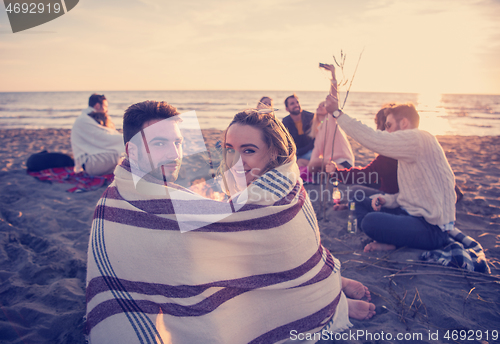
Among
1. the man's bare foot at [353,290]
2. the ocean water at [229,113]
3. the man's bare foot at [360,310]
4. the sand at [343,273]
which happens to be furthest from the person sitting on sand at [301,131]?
the man's bare foot at [360,310]

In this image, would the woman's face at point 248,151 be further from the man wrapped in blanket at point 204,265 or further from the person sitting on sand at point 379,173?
the person sitting on sand at point 379,173

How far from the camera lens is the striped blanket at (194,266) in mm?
1301

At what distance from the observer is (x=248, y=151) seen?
1.76 metres

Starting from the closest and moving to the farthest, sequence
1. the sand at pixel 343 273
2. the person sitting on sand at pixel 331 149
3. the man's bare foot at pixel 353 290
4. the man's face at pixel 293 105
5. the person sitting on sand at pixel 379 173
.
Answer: the sand at pixel 343 273, the man's bare foot at pixel 353 290, the person sitting on sand at pixel 379 173, the person sitting on sand at pixel 331 149, the man's face at pixel 293 105

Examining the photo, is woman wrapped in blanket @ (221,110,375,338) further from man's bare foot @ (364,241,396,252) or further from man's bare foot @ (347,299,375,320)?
man's bare foot @ (364,241,396,252)

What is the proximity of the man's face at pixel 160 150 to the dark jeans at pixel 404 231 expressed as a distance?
82.9 inches

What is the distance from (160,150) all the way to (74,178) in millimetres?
4273

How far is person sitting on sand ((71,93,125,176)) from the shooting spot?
520 centimetres

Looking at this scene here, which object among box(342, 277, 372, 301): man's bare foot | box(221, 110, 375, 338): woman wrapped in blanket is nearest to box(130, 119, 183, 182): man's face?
box(221, 110, 375, 338): woman wrapped in blanket

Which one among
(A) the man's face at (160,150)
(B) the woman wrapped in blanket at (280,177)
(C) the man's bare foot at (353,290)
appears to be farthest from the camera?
(C) the man's bare foot at (353,290)

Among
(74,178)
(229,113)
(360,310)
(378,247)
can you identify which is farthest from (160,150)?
(229,113)

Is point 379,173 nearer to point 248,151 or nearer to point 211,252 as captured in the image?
point 248,151

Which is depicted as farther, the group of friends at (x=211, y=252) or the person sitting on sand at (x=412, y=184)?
the person sitting on sand at (x=412, y=184)

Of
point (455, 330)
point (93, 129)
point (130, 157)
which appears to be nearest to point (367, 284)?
point (455, 330)
